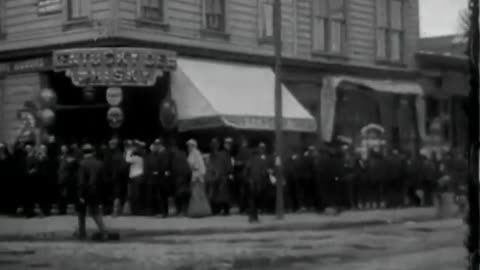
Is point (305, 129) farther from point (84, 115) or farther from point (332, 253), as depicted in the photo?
point (84, 115)

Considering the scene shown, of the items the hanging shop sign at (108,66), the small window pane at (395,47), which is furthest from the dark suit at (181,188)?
the hanging shop sign at (108,66)

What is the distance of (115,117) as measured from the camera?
5.06 m

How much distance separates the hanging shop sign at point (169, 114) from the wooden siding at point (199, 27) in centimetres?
56

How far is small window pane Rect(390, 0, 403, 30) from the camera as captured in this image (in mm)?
5164

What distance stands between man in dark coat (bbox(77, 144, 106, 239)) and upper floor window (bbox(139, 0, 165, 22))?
3.87 feet

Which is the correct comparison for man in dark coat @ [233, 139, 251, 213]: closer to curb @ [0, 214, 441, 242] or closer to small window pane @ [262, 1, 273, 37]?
curb @ [0, 214, 441, 242]

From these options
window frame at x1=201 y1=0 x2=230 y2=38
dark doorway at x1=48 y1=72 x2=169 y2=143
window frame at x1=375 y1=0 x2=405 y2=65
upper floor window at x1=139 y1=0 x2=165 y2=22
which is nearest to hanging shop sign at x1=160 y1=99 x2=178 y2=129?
dark doorway at x1=48 y1=72 x2=169 y2=143

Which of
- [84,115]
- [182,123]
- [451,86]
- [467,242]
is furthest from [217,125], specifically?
[467,242]

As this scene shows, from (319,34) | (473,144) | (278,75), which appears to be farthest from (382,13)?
(473,144)

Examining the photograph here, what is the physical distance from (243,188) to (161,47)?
4160 mm

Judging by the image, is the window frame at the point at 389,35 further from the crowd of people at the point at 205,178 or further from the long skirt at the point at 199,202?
the long skirt at the point at 199,202

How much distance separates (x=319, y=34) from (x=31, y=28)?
1.97 metres

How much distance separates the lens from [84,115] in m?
5.04

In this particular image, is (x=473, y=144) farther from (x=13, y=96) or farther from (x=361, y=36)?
(x=13, y=96)
